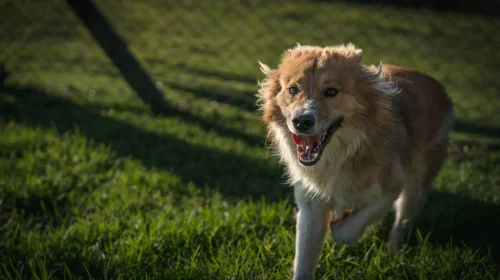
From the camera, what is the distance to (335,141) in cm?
288

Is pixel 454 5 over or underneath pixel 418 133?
over

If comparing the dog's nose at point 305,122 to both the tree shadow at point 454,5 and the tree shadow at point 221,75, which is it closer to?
the tree shadow at point 454,5

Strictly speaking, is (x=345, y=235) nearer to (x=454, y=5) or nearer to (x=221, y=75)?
(x=454, y=5)

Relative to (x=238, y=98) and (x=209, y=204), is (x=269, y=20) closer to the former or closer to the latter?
(x=238, y=98)

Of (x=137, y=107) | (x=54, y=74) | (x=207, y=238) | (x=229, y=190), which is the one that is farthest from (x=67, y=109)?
(x=207, y=238)

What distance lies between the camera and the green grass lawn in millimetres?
2947

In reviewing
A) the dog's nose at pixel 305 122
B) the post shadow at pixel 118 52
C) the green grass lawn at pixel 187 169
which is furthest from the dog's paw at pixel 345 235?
the post shadow at pixel 118 52

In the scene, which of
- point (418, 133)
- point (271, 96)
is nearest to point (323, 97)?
point (271, 96)

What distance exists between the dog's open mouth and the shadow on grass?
4.32 feet

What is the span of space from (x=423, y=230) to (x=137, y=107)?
378 cm

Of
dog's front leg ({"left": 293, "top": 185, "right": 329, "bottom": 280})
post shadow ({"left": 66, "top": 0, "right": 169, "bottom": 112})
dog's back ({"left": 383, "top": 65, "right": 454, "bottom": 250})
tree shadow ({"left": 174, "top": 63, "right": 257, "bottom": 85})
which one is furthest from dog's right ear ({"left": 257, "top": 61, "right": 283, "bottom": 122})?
tree shadow ({"left": 174, "top": 63, "right": 257, "bottom": 85})

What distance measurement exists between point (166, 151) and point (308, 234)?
7.56ft

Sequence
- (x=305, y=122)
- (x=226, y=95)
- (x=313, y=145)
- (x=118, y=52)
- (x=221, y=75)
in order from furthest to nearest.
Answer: (x=221, y=75) < (x=226, y=95) < (x=118, y=52) < (x=313, y=145) < (x=305, y=122)

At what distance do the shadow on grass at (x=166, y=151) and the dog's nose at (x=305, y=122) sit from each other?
1.50 m
